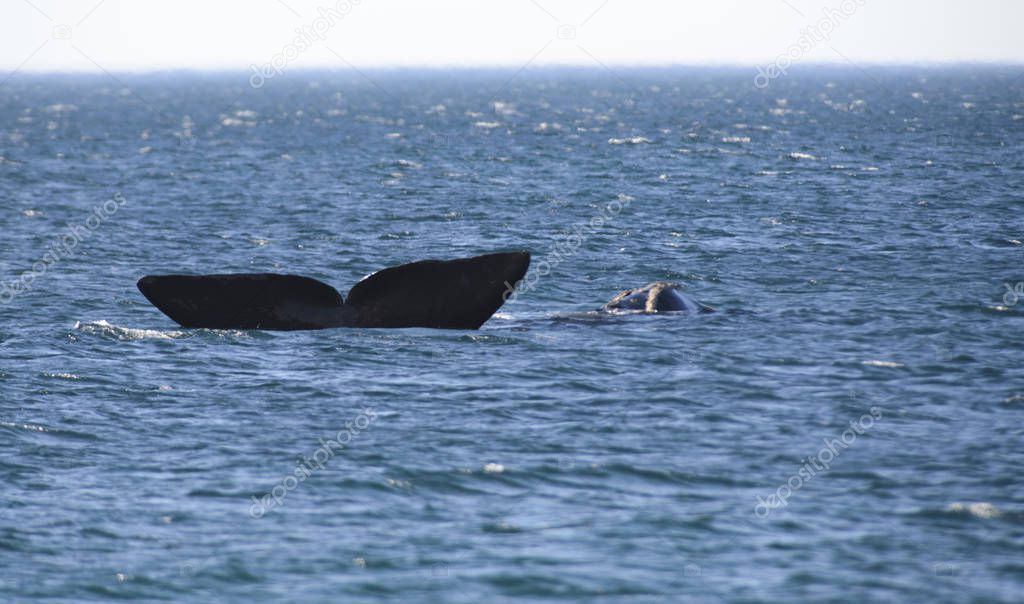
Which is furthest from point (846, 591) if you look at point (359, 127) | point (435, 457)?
point (359, 127)

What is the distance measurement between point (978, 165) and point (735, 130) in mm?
32512

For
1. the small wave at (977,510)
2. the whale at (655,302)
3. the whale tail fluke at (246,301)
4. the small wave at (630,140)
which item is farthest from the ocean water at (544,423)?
the small wave at (630,140)

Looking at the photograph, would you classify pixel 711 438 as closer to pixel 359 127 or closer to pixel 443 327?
pixel 443 327

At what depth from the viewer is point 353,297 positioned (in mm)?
18938

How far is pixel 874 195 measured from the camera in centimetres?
4116

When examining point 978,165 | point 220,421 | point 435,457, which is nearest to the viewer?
point 435,457

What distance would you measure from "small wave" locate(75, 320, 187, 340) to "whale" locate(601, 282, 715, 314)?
20.1ft

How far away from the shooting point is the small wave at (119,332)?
64.2ft

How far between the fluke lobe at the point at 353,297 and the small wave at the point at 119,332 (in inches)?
33.7

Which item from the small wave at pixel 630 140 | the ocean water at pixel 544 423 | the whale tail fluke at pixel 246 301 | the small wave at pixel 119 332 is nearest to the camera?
the ocean water at pixel 544 423

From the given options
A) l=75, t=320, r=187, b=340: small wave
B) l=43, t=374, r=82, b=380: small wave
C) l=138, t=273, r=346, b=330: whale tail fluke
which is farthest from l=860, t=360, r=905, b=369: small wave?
l=43, t=374, r=82, b=380: small wave

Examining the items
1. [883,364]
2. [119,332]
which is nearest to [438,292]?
[119,332]

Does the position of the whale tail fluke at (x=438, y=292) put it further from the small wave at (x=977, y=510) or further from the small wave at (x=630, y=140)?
the small wave at (x=630, y=140)

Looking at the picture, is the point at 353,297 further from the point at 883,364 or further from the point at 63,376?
the point at 883,364
